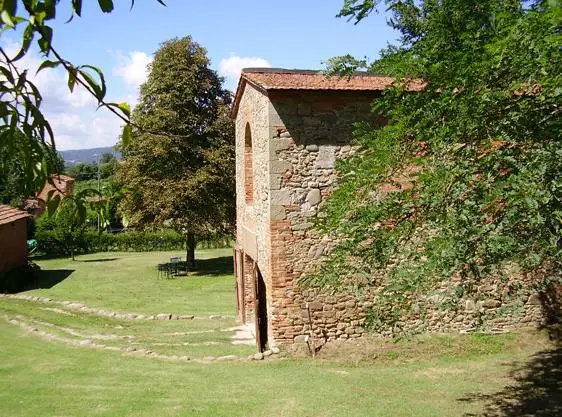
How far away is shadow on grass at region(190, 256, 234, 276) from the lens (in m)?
27.0

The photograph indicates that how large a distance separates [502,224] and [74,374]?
29.6 ft

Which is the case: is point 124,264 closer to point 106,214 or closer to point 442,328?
point 442,328

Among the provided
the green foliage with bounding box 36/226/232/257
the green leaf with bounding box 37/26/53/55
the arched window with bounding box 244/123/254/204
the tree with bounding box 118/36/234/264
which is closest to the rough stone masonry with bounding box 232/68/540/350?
the arched window with bounding box 244/123/254/204

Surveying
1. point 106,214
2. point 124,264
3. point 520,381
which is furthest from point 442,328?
point 124,264

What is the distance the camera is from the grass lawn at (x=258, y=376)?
840 cm

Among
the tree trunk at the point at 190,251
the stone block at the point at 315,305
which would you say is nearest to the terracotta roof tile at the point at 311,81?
the stone block at the point at 315,305

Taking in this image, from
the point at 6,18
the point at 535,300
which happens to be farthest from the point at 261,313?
the point at 6,18

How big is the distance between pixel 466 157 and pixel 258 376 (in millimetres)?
6622

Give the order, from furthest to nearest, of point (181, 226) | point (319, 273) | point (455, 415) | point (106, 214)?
point (181, 226) < point (455, 415) < point (319, 273) < point (106, 214)

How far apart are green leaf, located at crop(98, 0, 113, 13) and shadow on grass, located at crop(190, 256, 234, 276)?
81.6 feet

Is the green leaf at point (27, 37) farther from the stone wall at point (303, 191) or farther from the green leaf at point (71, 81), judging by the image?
the stone wall at point (303, 191)

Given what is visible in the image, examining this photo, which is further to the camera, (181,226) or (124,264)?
Answer: (124,264)

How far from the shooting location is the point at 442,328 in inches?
458

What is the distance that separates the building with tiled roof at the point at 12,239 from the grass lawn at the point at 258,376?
924 centimetres
